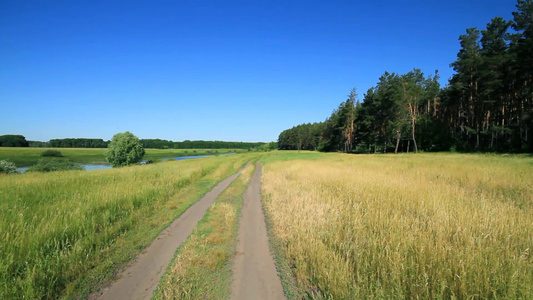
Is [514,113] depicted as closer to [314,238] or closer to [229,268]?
[314,238]

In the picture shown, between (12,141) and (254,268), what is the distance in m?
181

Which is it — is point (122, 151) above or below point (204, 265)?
above

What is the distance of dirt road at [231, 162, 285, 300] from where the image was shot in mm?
4434

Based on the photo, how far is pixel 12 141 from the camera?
11506 cm

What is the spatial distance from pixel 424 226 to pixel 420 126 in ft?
199

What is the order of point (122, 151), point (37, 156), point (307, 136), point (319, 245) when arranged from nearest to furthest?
1. point (319, 245)
2. point (122, 151)
3. point (37, 156)
4. point (307, 136)

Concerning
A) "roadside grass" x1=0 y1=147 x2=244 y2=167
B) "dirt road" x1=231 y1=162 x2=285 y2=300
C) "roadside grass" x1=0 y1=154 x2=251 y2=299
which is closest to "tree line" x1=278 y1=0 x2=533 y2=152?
"dirt road" x1=231 y1=162 x2=285 y2=300

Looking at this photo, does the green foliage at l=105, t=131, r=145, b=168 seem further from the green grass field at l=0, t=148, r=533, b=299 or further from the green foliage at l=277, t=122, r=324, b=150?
the green foliage at l=277, t=122, r=324, b=150

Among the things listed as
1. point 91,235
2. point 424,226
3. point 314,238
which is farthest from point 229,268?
point 424,226

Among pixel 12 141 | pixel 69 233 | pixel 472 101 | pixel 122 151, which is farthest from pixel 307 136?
pixel 12 141

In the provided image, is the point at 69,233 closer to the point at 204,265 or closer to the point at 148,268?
the point at 148,268

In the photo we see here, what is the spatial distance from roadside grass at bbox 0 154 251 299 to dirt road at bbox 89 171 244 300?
1.13 feet

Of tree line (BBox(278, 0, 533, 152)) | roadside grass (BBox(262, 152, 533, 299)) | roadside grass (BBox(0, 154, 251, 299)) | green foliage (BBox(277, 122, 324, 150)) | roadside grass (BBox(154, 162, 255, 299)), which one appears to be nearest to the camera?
roadside grass (BBox(262, 152, 533, 299))

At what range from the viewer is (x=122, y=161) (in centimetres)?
5053
